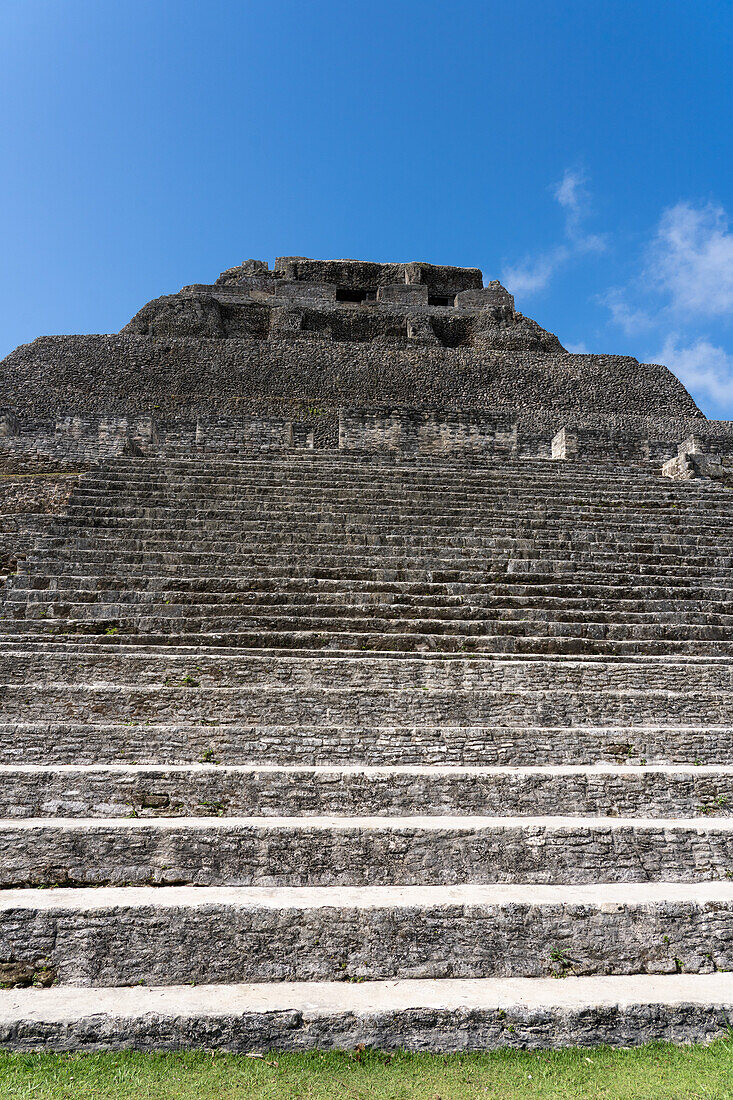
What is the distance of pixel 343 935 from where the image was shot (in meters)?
3.03

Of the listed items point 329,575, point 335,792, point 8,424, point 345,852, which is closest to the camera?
point 345,852

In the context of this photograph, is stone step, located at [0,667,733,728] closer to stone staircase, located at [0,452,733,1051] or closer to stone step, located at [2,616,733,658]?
stone staircase, located at [0,452,733,1051]

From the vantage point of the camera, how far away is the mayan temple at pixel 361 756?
2900 millimetres

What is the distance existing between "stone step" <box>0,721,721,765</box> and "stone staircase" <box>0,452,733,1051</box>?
0.02 meters

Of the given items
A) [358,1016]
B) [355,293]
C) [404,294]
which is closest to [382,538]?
[358,1016]

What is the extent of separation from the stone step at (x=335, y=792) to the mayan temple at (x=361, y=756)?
0.02m

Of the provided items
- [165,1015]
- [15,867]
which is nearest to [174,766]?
[15,867]

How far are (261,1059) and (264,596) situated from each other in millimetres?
4231

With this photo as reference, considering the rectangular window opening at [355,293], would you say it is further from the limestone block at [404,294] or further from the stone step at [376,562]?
the stone step at [376,562]

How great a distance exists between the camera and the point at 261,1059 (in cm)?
256

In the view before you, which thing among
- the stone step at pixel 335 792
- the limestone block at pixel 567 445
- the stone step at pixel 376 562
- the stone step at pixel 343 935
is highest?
the limestone block at pixel 567 445

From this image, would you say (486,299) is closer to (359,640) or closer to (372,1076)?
(359,640)

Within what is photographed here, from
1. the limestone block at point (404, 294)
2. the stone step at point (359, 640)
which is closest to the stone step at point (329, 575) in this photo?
the stone step at point (359, 640)

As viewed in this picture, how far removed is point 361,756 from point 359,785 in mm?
481
